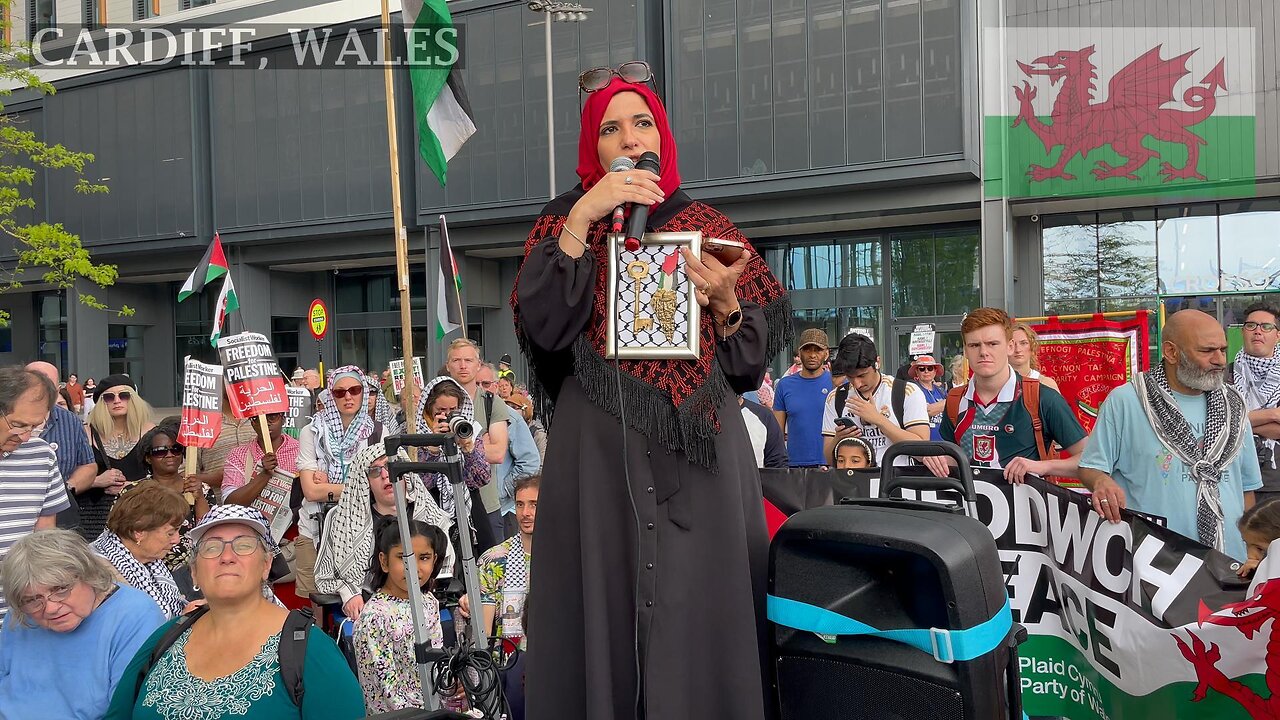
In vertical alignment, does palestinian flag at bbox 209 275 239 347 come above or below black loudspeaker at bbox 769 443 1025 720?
above

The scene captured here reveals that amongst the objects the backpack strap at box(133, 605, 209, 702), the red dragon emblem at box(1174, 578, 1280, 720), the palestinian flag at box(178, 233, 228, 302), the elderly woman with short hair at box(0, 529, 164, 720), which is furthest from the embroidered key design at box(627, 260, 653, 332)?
the palestinian flag at box(178, 233, 228, 302)

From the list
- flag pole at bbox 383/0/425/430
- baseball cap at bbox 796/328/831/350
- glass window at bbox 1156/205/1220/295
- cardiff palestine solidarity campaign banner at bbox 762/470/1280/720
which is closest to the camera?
cardiff palestine solidarity campaign banner at bbox 762/470/1280/720

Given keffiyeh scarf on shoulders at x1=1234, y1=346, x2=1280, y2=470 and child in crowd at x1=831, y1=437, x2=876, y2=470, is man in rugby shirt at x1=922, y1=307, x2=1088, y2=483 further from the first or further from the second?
keffiyeh scarf on shoulders at x1=1234, y1=346, x2=1280, y2=470

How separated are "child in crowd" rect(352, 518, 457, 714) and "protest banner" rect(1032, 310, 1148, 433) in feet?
16.2

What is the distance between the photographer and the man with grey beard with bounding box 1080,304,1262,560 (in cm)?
456

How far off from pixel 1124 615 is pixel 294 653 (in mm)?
2933

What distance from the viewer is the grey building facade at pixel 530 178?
20828 mm

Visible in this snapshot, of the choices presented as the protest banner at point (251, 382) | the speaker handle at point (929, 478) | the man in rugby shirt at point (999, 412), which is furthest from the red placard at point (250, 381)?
the speaker handle at point (929, 478)

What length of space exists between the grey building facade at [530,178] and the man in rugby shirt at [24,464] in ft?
35.5

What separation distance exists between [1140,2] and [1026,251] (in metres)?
11.8

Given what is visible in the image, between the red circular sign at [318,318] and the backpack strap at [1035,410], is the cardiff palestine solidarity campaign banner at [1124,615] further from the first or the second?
the red circular sign at [318,318]

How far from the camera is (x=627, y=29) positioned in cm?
2342

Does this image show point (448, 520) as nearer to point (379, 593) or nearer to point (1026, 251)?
point (379, 593)

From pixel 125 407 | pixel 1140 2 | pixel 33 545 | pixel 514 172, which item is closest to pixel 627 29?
pixel 514 172
